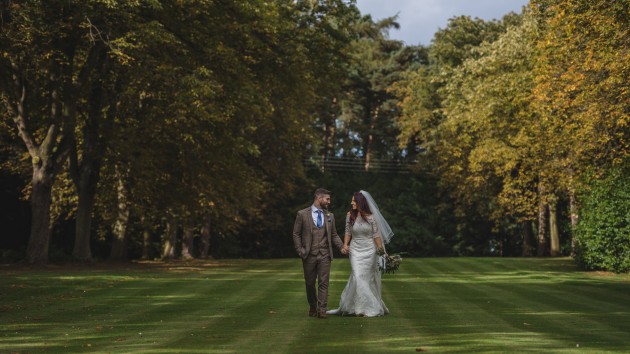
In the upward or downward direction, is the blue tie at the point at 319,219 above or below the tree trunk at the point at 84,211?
below

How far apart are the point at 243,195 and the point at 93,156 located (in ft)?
26.8

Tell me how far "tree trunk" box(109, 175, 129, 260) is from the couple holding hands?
77.9 ft

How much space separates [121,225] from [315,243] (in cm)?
2789

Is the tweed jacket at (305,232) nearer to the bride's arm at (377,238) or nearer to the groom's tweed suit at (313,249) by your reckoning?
the groom's tweed suit at (313,249)

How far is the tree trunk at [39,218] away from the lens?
99.7ft

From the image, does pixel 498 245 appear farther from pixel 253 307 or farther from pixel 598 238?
pixel 253 307

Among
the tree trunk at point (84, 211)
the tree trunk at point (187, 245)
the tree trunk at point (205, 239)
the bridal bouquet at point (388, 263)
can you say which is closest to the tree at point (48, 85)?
the tree trunk at point (84, 211)

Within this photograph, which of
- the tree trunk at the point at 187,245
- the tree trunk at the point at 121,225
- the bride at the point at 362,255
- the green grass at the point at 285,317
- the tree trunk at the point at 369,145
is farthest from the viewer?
the tree trunk at the point at 369,145

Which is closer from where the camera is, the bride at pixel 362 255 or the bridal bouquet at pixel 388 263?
the bride at pixel 362 255

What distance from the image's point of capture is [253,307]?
16.7 meters

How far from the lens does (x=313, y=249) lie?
1502 centimetres

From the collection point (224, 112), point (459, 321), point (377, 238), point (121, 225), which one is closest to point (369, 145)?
point (121, 225)

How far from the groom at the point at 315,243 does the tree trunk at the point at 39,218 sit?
703 inches

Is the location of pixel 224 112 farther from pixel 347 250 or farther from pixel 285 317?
pixel 285 317
